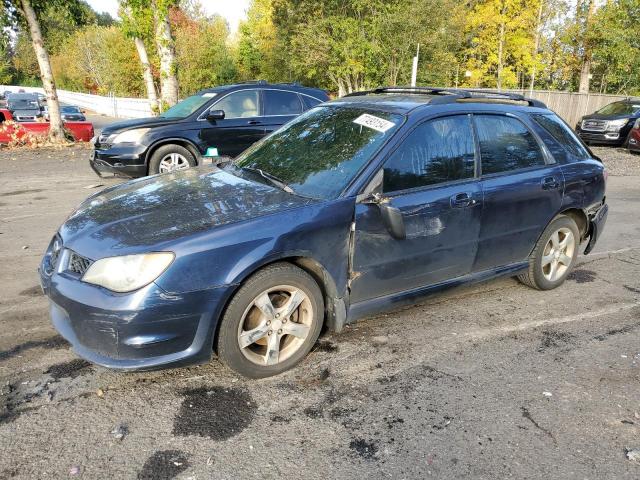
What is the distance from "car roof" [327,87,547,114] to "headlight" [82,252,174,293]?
6.67 feet

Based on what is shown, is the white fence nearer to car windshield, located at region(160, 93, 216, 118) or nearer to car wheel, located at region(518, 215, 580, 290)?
car windshield, located at region(160, 93, 216, 118)

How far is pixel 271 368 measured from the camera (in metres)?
3.16

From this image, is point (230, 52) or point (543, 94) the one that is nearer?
point (543, 94)

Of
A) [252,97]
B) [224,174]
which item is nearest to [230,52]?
[252,97]

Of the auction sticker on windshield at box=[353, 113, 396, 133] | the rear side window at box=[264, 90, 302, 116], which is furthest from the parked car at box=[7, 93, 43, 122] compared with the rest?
the auction sticker on windshield at box=[353, 113, 396, 133]

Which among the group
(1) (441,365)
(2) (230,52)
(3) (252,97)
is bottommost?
(1) (441,365)

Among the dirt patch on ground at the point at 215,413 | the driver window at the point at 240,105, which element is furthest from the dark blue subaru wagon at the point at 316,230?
the driver window at the point at 240,105

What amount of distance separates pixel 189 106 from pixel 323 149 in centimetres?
586

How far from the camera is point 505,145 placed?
4.10 metres

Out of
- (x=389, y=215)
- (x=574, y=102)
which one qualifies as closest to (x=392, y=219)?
(x=389, y=215)

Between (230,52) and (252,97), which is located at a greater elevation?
(230,52)

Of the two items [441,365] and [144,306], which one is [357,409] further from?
[144,306]

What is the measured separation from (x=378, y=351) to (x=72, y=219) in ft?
7.36

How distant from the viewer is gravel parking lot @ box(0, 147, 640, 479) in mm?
2486
